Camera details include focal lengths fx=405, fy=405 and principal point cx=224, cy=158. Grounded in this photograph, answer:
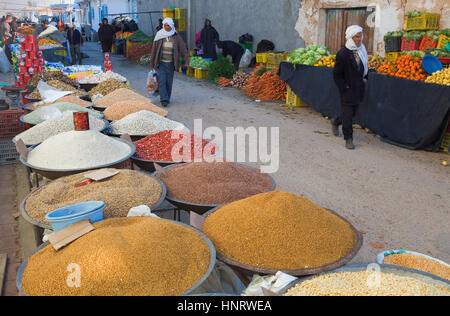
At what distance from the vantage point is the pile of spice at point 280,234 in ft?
5.97

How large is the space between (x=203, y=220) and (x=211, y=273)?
19.0 inches

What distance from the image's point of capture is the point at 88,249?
167 cm

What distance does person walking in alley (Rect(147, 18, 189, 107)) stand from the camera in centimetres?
775

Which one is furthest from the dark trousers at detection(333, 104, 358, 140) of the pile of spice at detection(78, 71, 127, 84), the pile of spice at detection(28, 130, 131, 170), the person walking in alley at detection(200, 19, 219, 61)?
the person walking in alley at detection(200, 19, 219, 61)

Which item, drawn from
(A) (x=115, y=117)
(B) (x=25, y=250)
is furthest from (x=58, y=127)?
(B) (x=25, y=250)

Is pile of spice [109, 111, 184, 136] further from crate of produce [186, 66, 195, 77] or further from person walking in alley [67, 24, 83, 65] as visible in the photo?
person walking in alley [67, 24, 83, 65]

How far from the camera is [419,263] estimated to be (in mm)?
2035

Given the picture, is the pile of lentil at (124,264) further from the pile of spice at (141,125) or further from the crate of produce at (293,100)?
the crate of produce at (293,100)

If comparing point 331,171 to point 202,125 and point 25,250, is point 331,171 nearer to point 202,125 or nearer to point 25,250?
point 202,125

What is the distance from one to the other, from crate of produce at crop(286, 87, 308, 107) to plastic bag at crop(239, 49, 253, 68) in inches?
156

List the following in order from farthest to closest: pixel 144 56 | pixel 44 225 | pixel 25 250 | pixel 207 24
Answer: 1. pixel 144 56
2. pixel 207 24
3. pixel 25 250
4. pixel 44 225

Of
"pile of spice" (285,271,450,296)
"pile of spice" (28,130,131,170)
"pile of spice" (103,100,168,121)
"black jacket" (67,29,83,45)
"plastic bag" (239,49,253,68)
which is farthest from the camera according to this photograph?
"black jacket" (67,29,83,45)

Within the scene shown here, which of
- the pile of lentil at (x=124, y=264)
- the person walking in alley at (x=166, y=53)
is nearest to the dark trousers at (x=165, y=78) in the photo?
the person walking in alley at (x=166, y=53)

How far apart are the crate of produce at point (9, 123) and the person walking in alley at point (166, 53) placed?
354 centimetres
